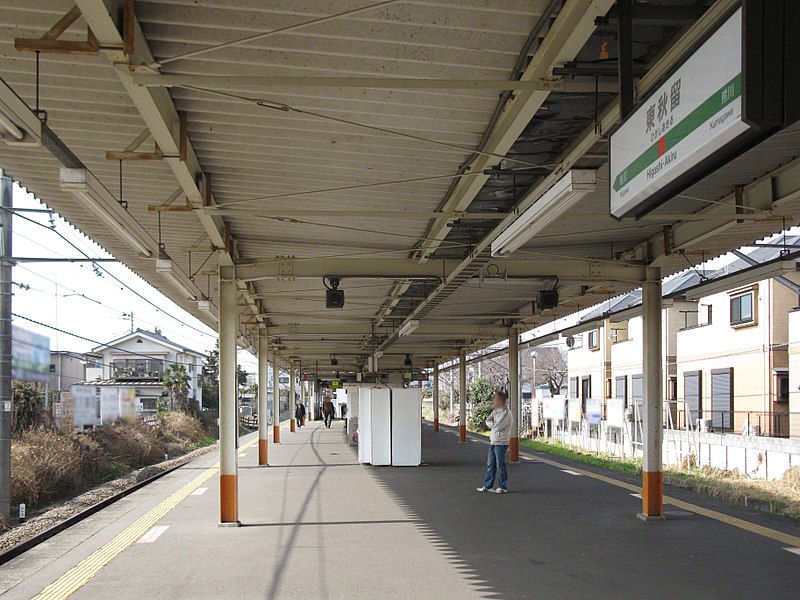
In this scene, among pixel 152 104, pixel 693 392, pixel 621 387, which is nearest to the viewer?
pixel 152 104

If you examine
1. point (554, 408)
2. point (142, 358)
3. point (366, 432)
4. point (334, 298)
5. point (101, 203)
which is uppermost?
point (101, 203)

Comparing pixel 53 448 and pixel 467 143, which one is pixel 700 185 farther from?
pixel 53 448

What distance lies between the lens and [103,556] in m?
9.16

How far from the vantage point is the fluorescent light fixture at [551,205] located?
5.74 m

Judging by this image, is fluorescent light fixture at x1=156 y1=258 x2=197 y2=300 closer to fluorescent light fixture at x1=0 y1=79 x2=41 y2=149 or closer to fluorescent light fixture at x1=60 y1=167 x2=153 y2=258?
fluorescent light fixture at x1=60 y1=167 x2=153 y2=258

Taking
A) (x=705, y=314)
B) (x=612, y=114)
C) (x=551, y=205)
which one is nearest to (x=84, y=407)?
(x=551, y=205)

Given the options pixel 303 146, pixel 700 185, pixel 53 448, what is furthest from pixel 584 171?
pixel 53 448

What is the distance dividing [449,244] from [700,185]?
3.06 meters

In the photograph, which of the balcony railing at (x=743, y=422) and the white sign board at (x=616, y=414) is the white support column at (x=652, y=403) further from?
the white sign board at (x=616, y=414)

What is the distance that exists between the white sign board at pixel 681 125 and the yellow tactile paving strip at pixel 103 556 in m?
5.77

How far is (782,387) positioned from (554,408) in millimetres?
9336

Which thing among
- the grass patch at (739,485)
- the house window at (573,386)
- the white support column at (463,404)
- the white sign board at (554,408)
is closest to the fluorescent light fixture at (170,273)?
the grass patch at (739,485)

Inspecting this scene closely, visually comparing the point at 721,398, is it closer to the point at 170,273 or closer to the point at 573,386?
the point at 573,386

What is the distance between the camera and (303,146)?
7.51m
